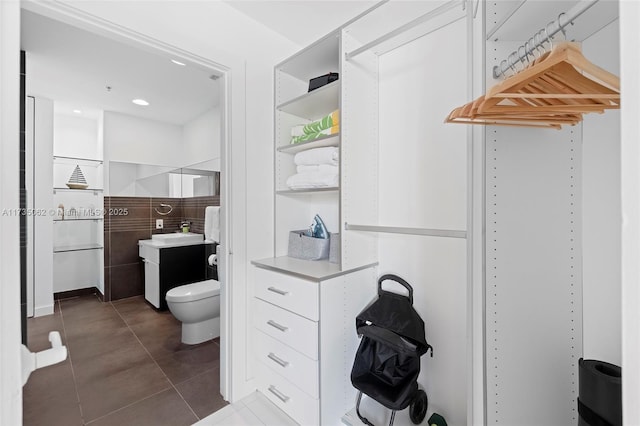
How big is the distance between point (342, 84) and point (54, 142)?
383 cm

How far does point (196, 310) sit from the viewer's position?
7.87ft

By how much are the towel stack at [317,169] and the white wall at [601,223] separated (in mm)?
1060

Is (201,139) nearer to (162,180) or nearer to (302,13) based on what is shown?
(162,180)

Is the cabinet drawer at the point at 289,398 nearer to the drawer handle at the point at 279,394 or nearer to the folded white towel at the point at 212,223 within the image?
the drawer handle at the point at 279,394

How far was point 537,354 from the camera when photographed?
0.88m

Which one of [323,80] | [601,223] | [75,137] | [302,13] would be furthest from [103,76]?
[601,223]

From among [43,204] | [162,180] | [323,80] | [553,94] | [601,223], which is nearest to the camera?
[553,94]

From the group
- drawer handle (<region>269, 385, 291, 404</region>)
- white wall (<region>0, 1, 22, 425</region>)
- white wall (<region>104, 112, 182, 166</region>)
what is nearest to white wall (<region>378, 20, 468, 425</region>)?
drawer handle (<region>269, 385, 291, 404</region>)

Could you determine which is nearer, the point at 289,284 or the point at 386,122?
the point at 289,284

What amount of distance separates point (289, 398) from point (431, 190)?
141 centimetres

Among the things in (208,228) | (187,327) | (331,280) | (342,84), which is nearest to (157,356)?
(187,327)

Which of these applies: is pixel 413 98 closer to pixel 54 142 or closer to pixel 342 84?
pixel 342 84

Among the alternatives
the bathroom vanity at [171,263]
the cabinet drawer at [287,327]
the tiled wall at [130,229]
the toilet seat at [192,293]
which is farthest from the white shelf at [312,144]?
the bathroom vanity at [171,263]

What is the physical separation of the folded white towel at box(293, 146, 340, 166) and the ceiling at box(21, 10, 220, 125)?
0.76m
